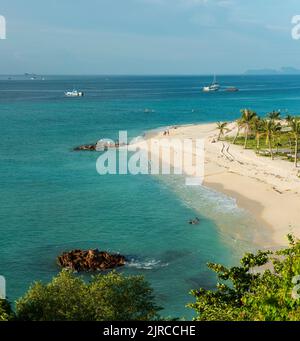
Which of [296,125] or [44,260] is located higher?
[296,125]

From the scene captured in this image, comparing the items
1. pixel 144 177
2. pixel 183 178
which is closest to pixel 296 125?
pixel 183 178

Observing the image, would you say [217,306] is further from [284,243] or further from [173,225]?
[173,225]

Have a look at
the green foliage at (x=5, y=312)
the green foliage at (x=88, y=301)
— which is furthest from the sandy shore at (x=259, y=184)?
the green foliage at (x=5, y=312)

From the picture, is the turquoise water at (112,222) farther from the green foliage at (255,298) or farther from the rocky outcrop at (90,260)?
the green foliage at (255,298)

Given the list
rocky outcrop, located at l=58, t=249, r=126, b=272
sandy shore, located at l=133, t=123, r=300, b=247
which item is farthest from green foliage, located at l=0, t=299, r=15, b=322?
sandy shore, located at l=133, t=123, r=300, b=247

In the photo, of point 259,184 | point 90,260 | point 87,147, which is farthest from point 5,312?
point 87,147
